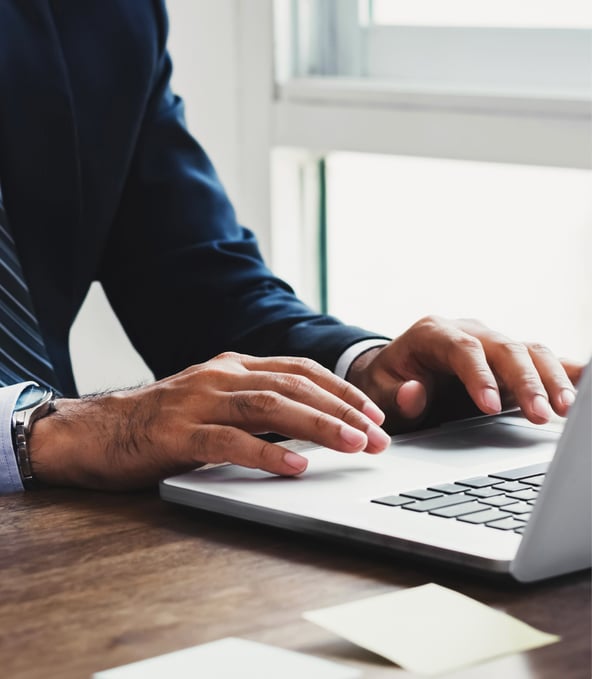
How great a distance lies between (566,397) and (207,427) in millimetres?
317

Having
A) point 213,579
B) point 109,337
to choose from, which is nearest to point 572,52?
point 109,337

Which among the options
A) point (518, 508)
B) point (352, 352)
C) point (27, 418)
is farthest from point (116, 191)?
point (518, 508)

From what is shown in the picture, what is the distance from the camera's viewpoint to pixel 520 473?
875mm

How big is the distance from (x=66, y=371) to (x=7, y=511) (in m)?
0.73

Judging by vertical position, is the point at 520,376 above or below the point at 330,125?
below

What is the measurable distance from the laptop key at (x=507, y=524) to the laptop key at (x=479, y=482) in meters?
0.08

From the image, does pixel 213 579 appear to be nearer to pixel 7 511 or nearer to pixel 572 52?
pixel 7 511

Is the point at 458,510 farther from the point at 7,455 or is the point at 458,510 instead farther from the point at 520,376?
the point at 7,455

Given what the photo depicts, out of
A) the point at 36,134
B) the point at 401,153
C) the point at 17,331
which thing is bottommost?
the point at 17,331

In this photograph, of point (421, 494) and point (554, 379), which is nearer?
point (421, 494)

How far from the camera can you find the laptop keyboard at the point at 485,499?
0.78m

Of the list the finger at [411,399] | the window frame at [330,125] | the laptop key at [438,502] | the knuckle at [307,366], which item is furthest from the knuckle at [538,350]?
the window frame at [330,125]

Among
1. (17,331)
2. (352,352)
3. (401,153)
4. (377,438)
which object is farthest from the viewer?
(401,153)

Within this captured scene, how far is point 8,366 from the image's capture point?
147cm
